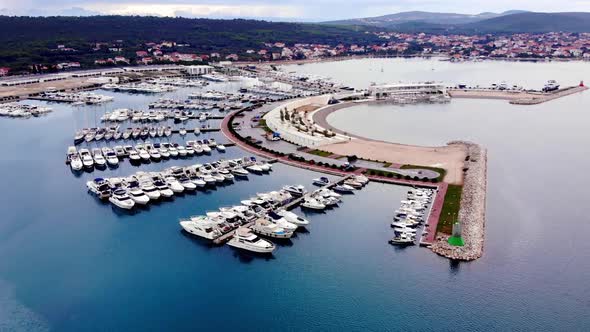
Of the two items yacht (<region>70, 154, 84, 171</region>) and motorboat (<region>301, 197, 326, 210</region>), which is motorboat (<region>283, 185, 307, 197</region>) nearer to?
motorboat (<region>301, 197, 326, 210</region>)

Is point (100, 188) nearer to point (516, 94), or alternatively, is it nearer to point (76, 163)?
point (76, 163)

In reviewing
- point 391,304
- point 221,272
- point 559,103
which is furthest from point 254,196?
point 559,103

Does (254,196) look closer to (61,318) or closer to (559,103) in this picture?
(61,318)

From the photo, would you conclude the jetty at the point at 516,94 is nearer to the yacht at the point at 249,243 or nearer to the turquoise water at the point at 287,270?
the turquoise water at the point at 287,270

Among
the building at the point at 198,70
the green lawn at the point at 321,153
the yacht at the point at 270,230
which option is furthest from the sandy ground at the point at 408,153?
the building at the point at 198,70

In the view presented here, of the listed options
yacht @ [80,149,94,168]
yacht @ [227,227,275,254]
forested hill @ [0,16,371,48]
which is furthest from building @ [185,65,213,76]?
yacht @ [227,227,275,254]
